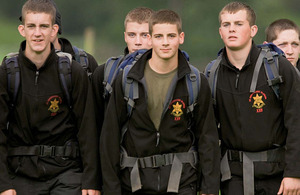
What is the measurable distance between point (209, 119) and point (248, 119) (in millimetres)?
465

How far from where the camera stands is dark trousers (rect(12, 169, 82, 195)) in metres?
6.80

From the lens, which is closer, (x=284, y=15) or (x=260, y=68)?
(x=260, y=68)

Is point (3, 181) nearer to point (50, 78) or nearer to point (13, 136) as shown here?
point (13, 136)

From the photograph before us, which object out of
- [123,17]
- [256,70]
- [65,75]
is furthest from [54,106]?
[123,17]

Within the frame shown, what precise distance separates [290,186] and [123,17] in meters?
39.7

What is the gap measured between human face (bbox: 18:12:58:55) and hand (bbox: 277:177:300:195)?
9.17 feet

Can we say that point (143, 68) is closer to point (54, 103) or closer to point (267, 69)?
point (54, 103)

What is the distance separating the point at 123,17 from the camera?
45781mm

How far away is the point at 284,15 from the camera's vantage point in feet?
153

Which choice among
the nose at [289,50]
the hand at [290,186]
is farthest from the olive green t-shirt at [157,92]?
the nose at [289,50]

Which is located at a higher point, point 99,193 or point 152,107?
point 152,107

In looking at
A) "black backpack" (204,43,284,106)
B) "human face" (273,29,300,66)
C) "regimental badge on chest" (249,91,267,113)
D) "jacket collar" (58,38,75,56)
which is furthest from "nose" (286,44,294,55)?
"jacket collar" (58,38,75,56)

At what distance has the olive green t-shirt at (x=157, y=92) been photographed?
664cm

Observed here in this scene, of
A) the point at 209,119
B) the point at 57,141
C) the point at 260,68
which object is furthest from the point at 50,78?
the point at 260,68
